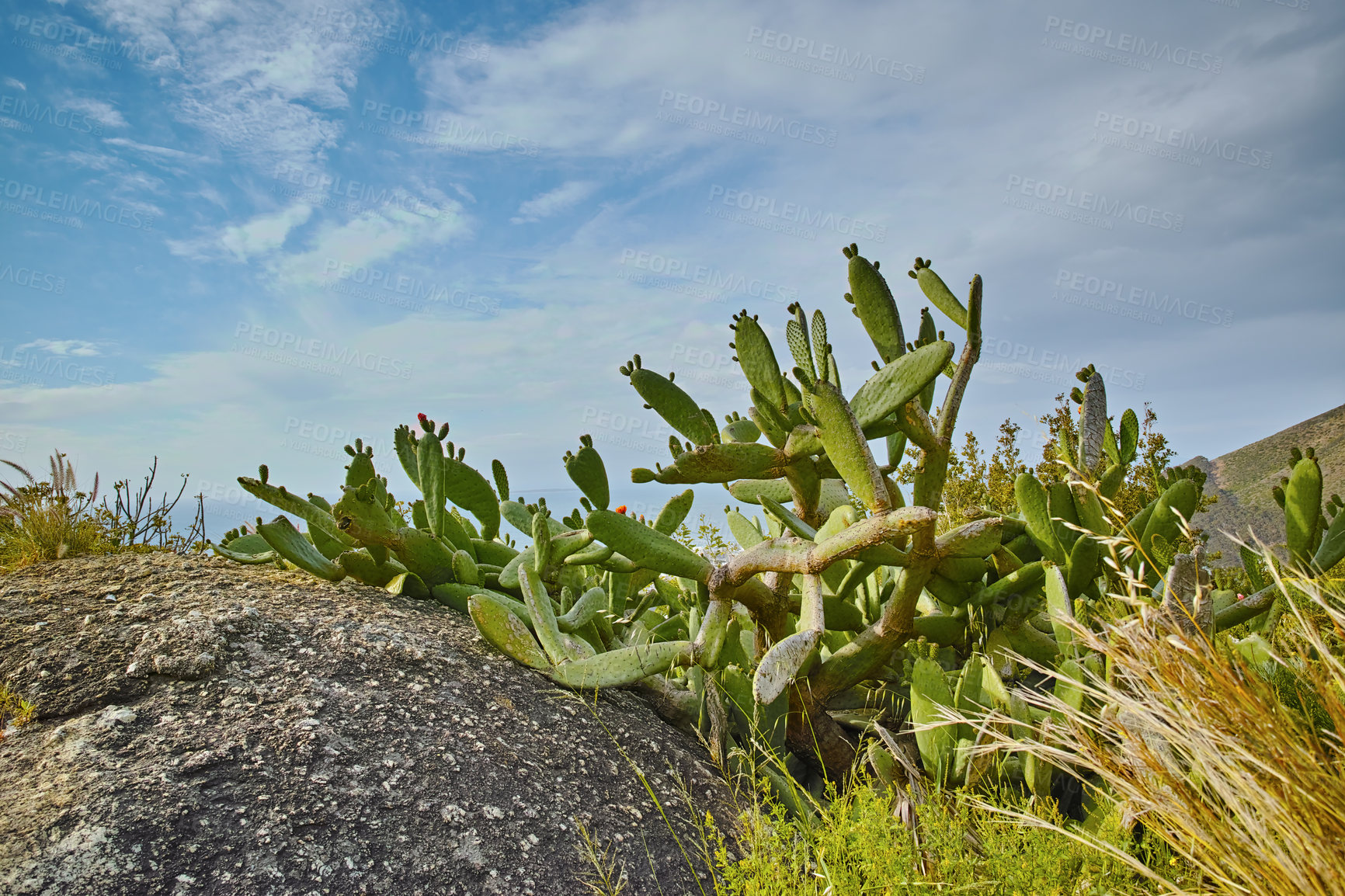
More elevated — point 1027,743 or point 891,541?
point 891,541

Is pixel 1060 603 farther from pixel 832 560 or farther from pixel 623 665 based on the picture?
pixel 623 665

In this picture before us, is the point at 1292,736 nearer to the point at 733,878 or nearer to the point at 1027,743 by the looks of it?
the point at 1027,743

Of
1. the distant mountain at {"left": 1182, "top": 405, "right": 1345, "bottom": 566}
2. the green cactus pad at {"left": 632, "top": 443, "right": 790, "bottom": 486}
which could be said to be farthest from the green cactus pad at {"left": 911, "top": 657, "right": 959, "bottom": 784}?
the distant mountain at {"left": 1182, "top": 405, "right": 1345, "bottom": 566}

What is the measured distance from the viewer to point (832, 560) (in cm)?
221

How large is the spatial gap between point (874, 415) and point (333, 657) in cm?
173

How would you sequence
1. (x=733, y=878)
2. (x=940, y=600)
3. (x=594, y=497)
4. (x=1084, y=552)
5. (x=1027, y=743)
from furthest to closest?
(x=594, y=497) → (x=940, y=600) → (x=1084, y=552) → (x=1027, y=743) → (x=733, y=878)

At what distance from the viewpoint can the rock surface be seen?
1581mm

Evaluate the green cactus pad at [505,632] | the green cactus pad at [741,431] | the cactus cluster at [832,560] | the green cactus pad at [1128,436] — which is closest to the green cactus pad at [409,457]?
the cactus cluster at [832,560]

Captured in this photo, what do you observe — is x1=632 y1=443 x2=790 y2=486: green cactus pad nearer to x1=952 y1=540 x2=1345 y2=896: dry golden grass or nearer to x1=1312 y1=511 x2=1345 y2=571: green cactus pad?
x1=952 y1=540 x2=1345 y2=896: dry golden grass

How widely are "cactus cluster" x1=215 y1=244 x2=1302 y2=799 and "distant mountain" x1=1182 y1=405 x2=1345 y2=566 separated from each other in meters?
5.75

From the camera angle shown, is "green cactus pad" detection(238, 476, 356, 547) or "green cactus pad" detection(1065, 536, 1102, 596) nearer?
"green cactus pad" detection(1065, 536, 1102, 596)

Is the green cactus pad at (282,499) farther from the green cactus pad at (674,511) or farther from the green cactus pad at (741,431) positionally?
the green cactus pad at (741,431)

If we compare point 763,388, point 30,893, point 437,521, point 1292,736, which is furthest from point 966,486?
point 30,893

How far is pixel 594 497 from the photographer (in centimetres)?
284
